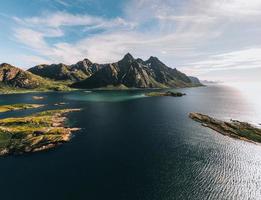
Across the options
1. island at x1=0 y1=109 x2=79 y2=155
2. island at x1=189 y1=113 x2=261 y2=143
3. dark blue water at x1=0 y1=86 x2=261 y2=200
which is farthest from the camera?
island at x1=189 y1=113 x2=261 y2=143

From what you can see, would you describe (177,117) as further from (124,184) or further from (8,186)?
(8,186)

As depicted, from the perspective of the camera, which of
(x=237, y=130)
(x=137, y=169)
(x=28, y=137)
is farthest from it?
(x=237, y=130)

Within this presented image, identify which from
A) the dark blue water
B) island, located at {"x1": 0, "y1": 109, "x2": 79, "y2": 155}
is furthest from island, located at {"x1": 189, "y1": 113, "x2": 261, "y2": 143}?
island, located at {"x1": 0, "y1": 109, "x2": 79, "y2": 155}

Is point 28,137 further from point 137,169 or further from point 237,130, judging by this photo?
point 237,130

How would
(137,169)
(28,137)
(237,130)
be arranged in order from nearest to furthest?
(137,169)
(28,137)
(237,130)

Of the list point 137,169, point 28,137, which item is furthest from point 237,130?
point 28,137

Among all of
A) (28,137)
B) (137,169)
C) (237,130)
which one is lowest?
(137,169)

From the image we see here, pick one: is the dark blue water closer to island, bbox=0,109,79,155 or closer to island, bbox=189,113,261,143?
island, bbox=0,109,79,155

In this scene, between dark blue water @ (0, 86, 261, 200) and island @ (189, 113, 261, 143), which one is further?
island @ (189, 113, 261, 143)

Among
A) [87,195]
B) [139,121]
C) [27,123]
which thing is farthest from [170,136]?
[27,123]

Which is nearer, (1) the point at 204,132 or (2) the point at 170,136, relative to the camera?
(2) the point at 170,136

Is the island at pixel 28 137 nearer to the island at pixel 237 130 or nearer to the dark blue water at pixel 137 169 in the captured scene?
the dark blue water at pixel 137 169
